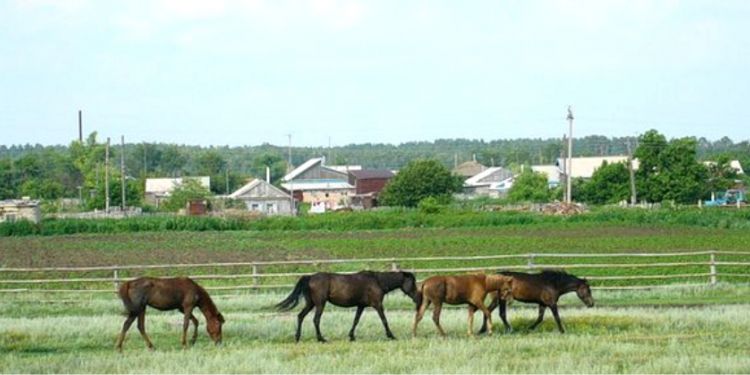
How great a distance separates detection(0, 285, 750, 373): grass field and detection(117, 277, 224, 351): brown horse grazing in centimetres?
33

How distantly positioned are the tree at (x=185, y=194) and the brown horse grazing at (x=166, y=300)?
3033 inches

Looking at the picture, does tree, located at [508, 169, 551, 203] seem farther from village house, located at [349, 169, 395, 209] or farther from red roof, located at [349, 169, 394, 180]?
red roof, located at [349, 169, 394, 180]

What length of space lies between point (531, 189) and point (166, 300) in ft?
277

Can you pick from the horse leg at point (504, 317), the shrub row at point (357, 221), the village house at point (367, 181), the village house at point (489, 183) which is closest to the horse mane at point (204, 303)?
the horse leg at point (504, 317)

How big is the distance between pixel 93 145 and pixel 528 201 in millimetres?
48706

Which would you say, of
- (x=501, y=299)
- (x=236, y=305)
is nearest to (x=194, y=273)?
(x=236, y=305)

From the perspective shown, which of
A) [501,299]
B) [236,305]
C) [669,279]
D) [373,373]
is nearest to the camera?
[373,373]

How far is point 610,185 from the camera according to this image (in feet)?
297

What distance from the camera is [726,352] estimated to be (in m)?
15.8

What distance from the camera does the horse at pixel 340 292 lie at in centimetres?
1795

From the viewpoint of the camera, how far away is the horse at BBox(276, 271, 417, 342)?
18.0m

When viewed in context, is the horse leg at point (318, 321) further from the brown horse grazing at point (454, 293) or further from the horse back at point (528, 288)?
the horse back at point (528, 288)

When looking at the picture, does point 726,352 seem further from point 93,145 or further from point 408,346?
point 93,145

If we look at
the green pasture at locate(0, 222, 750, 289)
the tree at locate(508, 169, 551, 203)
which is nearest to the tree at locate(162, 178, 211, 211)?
the tree at locate(508, 169, 551, 203)
